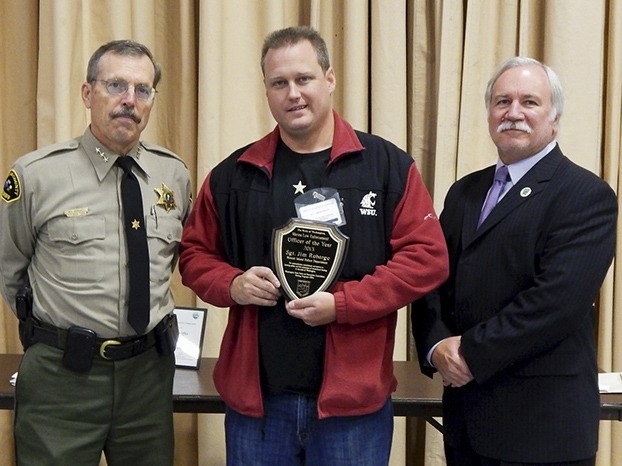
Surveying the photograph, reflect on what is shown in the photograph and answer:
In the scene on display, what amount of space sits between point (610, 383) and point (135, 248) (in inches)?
70.7

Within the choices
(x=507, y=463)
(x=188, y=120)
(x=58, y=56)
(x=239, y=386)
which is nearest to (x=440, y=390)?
(x=507, y=463)

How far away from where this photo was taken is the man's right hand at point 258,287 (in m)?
1.98

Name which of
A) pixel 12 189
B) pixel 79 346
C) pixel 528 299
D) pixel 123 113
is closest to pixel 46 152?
pixel 12 189

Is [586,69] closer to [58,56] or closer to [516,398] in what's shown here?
[516,398]

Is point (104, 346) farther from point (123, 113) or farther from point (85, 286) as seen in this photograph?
point (123, 113)

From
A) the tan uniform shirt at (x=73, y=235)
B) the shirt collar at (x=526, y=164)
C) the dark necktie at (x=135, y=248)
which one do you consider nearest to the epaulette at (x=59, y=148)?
the tan uniform shirt at (x=73, y=235)

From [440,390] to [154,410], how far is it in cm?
107

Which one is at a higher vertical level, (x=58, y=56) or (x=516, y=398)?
(x=58, y=56)

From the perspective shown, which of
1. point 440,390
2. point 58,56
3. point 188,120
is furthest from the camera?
point 188,120

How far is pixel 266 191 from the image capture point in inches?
82.0

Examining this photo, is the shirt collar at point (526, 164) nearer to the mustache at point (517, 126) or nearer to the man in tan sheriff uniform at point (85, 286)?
the mustache at point (517, 126)

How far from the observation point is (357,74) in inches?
127

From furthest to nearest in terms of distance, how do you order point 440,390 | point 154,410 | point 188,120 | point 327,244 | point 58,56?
point 188,120 < point 58,56 < point 440,390 < point 154,410 < point 327,244

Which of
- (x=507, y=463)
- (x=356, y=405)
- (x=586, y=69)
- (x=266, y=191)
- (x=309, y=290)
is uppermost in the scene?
(x=586, y=69)
